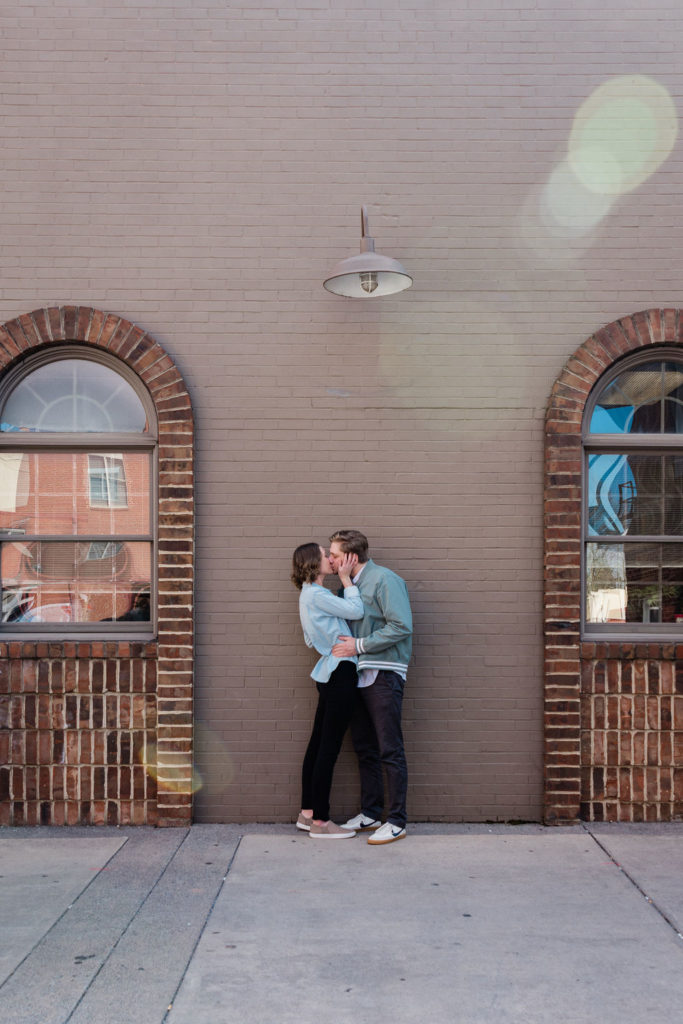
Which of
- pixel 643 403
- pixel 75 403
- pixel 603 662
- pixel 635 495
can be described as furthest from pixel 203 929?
pixel 643 403

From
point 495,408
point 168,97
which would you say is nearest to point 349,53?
point 168,97

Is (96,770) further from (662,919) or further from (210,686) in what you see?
(662,919)

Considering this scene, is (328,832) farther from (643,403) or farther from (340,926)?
(643,403)

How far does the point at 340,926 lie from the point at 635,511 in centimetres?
324

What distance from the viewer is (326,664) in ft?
17.9

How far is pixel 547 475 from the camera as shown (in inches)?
225

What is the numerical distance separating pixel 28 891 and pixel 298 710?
1.88 metres

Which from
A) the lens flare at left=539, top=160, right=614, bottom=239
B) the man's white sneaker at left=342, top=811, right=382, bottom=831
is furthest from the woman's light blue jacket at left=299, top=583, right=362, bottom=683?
the lens flare at left=539, top=160, right=614, bottom=239

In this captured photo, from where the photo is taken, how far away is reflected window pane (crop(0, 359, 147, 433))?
19.2 ft

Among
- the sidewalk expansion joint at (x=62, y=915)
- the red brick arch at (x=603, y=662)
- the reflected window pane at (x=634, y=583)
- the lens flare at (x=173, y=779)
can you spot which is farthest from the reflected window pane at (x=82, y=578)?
the reflected window pane at (x=634, y=583)

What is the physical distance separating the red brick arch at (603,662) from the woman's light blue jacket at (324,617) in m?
1.31

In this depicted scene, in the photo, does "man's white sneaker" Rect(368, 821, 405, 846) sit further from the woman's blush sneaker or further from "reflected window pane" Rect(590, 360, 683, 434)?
"reflected window pane" Rect(590, 360, 683, 434)

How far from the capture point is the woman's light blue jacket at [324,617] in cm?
538

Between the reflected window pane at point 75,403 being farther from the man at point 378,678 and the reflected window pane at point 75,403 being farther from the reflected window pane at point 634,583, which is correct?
the reflected window pane at point 634,583
